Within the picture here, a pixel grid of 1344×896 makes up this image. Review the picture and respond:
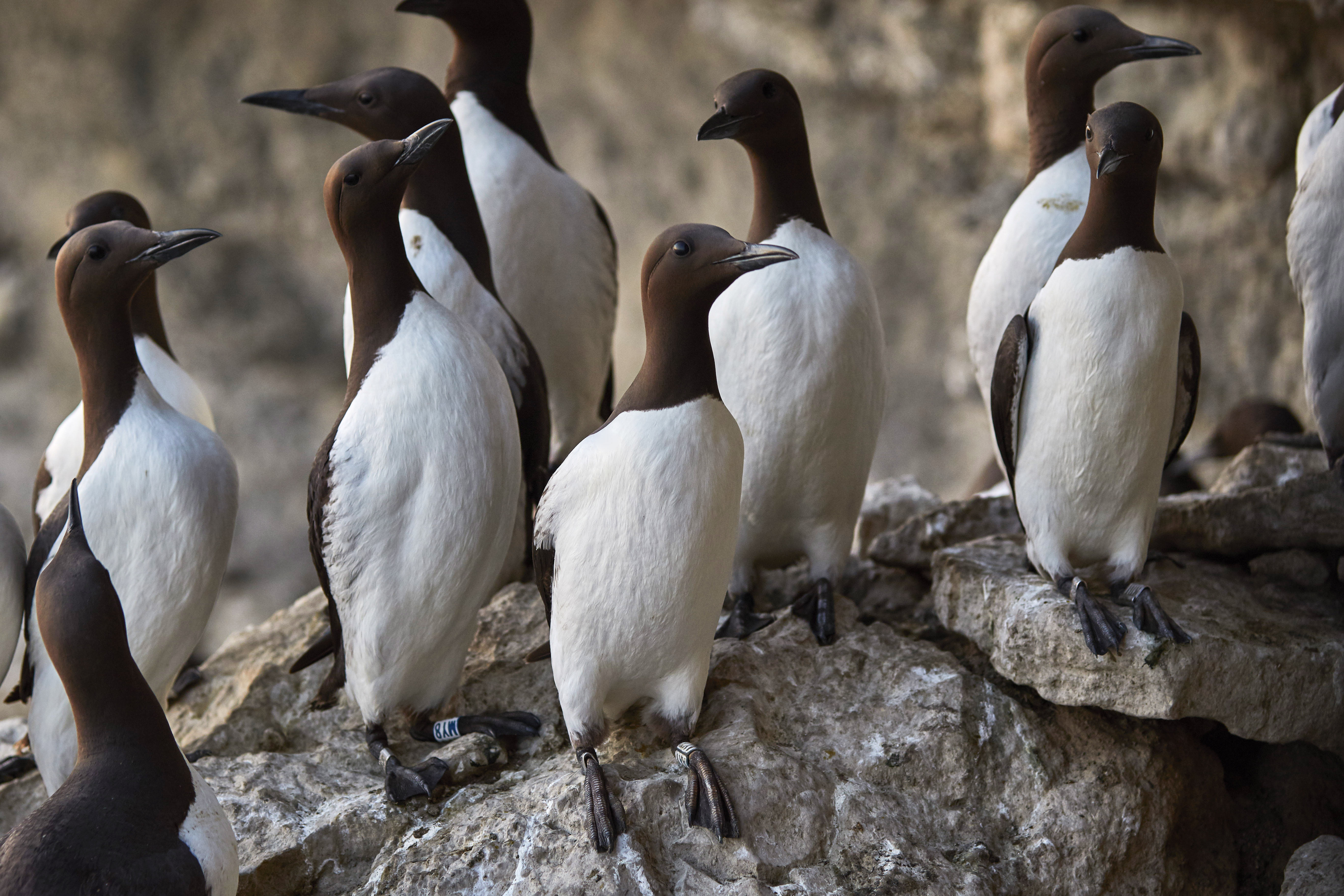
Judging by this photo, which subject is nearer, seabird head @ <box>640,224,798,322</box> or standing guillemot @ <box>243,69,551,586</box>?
seabird head @ <box>640,224,798,322</box>

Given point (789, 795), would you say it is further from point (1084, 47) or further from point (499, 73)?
point (499, 73)

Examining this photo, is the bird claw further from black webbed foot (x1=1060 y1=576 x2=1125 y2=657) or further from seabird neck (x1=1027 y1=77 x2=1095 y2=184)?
seabird neck (x1=1027 y1=77 x2=1095 y2=184)

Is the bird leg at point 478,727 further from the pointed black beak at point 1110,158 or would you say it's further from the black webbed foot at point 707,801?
the pointed black beak at point 1110,158

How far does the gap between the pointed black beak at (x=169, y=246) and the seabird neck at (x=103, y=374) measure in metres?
0.18

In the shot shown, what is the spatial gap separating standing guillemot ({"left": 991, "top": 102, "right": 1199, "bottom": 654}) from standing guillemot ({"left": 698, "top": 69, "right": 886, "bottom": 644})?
1.31 ft

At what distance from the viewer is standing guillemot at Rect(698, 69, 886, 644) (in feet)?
10.0

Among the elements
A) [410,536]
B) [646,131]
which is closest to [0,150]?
[646,131]

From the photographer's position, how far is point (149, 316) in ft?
12.5

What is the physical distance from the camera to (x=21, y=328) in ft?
31.8


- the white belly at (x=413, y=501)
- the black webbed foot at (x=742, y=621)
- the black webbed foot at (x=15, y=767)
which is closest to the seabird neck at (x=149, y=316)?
the black webbed foot at (x=15, y=767)

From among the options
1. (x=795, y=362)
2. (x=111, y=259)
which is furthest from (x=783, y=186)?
(x=111, y=259)

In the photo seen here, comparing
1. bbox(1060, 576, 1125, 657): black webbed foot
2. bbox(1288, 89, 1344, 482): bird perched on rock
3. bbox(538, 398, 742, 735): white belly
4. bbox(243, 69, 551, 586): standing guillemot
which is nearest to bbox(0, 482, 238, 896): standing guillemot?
bbox(538, 398, 742, 735): white belly

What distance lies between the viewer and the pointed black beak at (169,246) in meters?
2.72

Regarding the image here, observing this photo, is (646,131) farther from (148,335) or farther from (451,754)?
(451,754)
